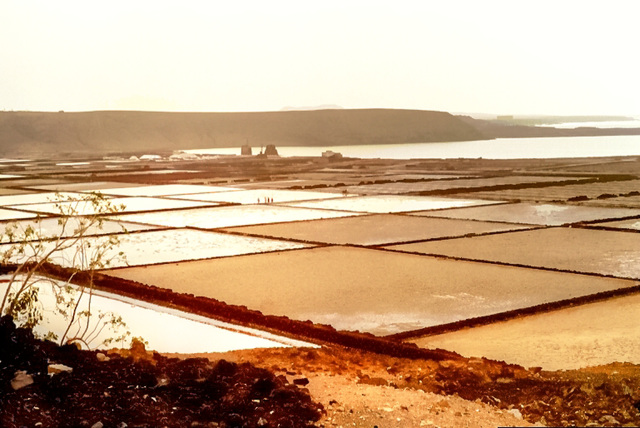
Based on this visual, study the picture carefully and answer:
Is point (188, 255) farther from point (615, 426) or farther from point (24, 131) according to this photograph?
point (24, 131)

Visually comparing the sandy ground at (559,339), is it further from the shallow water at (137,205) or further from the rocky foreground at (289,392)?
the shallow water at (137,205)

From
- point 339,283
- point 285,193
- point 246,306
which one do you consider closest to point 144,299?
point 246,306

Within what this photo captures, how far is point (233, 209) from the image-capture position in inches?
551

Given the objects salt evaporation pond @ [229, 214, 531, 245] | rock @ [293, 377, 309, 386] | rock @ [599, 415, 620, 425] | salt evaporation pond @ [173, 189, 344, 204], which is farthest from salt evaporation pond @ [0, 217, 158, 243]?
rock @ [599, 415, 620, 425]

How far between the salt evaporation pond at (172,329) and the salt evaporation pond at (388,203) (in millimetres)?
7181

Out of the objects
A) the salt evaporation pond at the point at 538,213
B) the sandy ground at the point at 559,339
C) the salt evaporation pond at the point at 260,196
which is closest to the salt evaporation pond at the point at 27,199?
the salt evaporation pond at the point at 260,196

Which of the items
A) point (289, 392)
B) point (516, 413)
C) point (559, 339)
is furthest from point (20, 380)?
point (559, 339)

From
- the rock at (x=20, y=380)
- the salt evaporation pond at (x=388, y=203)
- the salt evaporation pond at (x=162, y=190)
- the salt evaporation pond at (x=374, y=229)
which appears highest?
the salt evaporation pond at (x=162, y=190)

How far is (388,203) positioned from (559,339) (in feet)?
31.3

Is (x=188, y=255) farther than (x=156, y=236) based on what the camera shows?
No

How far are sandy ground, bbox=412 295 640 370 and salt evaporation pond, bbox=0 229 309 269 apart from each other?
12.6 ft

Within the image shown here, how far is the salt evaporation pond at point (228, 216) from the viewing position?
1189 cm

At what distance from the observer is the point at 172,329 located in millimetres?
5766

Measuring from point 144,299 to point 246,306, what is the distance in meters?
1.00
